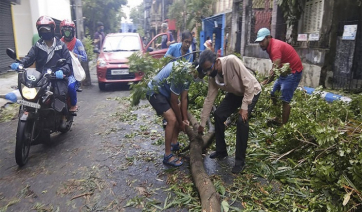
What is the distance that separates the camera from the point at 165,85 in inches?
153

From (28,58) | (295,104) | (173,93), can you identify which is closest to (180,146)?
(173,93)

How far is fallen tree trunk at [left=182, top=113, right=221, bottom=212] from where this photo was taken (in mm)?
2744

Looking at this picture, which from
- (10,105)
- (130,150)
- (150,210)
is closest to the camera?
(150,210)

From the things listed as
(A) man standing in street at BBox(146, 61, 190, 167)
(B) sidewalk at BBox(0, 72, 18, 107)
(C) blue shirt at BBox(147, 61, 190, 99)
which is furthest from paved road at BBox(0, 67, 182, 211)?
(B) sidewalk at BBox(0, 72, 18, 107)

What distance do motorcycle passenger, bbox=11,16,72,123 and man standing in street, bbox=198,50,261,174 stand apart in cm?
241

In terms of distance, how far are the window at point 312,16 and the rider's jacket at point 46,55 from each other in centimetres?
716

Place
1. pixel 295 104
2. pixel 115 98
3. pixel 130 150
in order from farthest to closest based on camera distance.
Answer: pixel 115 98, pixel 295 104, pixel 130 150

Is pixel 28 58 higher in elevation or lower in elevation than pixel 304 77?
higher

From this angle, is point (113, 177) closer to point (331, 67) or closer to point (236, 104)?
point (236, 104)

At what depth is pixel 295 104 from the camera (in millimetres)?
5559

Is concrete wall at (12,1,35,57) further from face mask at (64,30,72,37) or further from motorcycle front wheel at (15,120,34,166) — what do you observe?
motorcycle front wheel at (15,120,34,166)

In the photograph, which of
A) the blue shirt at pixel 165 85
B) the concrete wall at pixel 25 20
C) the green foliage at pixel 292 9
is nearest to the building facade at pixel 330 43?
the green foliage at pixel 292 9

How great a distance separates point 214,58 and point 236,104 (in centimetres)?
81

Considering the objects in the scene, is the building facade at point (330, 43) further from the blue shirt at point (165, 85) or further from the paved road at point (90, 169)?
the blue shirt at point (165, 85)
